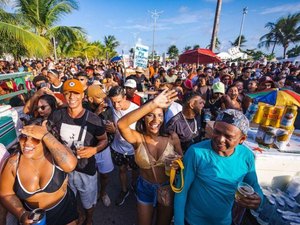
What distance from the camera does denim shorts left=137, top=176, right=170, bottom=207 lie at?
7.47 feet

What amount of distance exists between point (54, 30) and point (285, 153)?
19578mm

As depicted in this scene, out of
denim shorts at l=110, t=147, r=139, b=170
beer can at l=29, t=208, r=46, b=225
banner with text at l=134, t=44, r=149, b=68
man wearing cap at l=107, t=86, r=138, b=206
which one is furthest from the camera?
banner with text at l=134, t=44, r=149, b=68

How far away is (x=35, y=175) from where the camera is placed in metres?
1.83

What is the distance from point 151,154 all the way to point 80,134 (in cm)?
99

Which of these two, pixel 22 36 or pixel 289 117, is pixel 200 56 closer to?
pixel 289 117

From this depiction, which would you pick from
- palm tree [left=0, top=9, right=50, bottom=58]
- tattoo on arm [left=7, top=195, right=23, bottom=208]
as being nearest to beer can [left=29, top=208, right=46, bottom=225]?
tattoo on arm [left=7, top=195, right=23, bottom=208]

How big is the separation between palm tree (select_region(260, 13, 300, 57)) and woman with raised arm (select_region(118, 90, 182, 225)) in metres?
44.4

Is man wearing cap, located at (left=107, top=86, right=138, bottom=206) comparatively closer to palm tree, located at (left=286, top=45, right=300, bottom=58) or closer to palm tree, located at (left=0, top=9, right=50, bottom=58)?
palm tree, located at (left=0, top=9, right=50, bottom=58)

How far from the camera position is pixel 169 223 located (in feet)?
8.03

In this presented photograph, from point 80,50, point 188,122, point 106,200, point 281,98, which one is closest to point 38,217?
point 106,200

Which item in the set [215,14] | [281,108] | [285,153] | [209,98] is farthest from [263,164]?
[215,14]

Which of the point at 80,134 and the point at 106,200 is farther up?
the point at 80,134

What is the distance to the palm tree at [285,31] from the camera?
35.0m

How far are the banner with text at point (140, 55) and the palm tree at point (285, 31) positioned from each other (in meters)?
39.2
